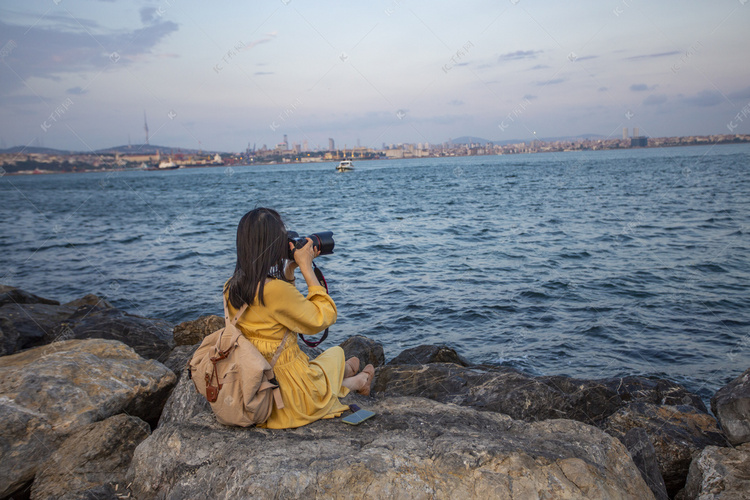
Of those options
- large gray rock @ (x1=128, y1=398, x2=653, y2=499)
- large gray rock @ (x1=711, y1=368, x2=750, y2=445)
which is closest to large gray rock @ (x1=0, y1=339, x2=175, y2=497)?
large gray rock @ (x1=128, y1=398, x2=653, y2=499)

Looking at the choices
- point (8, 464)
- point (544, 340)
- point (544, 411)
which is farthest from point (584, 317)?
point (8, 464)

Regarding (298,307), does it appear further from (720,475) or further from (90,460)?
(720,475)

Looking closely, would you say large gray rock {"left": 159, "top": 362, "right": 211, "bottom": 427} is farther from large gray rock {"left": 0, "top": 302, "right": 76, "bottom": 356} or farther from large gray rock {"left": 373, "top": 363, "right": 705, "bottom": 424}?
large gray rock {"left": 0, "top": 302, "right": 76, "bottom": 356}

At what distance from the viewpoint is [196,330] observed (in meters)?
8.38

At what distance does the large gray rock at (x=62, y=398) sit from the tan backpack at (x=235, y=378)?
199 centimetres

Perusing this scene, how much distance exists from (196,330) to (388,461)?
5.95m

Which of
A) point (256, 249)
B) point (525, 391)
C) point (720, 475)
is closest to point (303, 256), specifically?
point (256, 249)

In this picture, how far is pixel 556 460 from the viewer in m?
3.14

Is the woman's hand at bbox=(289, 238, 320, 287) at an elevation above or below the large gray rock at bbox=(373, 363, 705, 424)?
above

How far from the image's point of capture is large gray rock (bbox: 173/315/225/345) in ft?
27.4

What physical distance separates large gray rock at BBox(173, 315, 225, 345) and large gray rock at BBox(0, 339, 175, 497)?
7.43ft

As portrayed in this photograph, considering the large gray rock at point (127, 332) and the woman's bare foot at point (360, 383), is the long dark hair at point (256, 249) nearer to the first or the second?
the woman's bare foot at point (360, 383)

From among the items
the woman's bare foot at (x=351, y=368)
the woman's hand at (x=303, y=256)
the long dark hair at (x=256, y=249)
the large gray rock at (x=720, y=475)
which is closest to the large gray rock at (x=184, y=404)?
the woman's bare foot at (x=351, y=368)

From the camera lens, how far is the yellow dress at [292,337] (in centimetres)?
370
